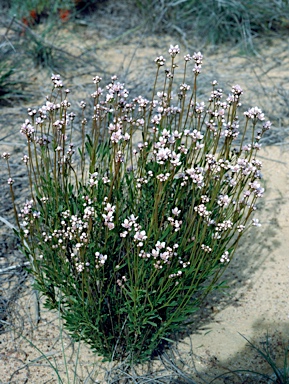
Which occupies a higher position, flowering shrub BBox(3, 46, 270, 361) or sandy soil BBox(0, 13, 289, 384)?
flowering shrub BBox(3, 46, 270, 361)

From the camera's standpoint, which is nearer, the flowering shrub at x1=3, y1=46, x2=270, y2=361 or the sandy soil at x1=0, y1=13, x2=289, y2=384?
the flowering shrub at x1=3, y1=46, x2=270, y2=361

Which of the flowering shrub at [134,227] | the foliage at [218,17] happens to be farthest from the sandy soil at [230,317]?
the foliage at [218,17]

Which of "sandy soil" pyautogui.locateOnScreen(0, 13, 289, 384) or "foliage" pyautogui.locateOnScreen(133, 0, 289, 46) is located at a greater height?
"foliage" pyautogui.locateOnScreen(133, 0, 289, 46)

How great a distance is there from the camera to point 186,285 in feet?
9.44

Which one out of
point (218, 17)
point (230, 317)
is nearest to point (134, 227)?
point (230, 317)

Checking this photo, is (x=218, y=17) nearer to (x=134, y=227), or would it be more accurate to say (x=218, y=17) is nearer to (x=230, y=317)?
(x=230, y=317)

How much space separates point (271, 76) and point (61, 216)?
391 centimetres

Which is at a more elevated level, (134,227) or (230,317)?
(134,227)

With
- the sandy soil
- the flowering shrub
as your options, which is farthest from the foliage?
the flowering shrub

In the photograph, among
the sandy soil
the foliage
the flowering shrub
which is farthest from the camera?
the foliage

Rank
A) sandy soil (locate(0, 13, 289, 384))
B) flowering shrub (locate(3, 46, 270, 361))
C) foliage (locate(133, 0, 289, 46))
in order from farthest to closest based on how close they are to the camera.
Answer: foliage (locate(133, 0, 289, 46)) → sandy soil (locate(0, 13, 289, 384)) → flowering shrub (locate(3, 46, 270, 361))

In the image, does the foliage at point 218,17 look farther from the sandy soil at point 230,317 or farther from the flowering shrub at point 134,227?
the flowering shrub at point 134,227

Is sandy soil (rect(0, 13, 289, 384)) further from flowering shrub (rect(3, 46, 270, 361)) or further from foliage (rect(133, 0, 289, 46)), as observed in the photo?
foliage (rect(133, 0, 289, 46))

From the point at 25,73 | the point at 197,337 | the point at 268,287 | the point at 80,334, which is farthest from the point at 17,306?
the point at 25,73
